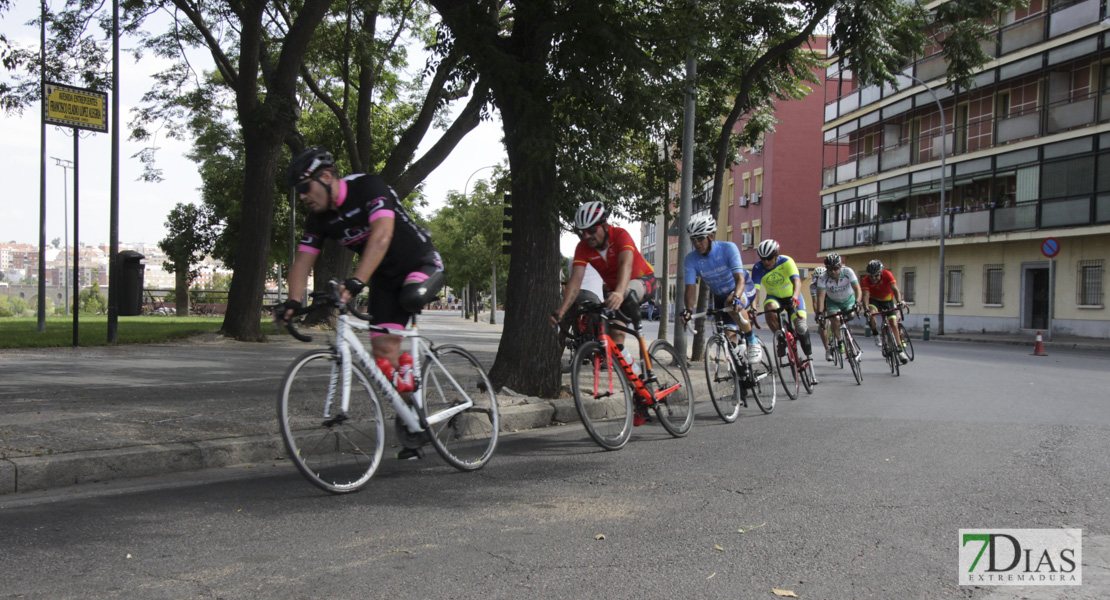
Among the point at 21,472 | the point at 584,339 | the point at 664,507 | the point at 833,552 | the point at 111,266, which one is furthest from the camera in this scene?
the point at 111,266

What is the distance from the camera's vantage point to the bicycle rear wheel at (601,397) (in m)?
6.13

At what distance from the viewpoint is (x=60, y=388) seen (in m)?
8.19

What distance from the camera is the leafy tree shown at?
4353cm

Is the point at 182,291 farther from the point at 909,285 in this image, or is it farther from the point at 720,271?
the point at 720,271

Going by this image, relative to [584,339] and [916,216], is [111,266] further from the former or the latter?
[916,216]

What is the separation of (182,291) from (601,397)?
41.4 metres

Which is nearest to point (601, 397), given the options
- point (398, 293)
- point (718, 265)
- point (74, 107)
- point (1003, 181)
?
point (398, 293)

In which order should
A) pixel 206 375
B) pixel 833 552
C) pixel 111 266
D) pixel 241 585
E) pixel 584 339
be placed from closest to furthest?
1. pixel 241 585
2. pixel 833 552
3. pixel 584 339
4. pixel 206 375
5. pixel 111 266

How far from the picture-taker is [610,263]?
6723 millimetres

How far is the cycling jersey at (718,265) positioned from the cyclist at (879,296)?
19.3ft

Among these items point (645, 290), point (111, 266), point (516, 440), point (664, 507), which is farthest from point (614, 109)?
Result: point (111, 266)

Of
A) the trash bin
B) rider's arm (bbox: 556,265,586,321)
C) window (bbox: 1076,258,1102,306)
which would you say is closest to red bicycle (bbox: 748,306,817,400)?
rider's arm (bbox: 556,265,586,321)

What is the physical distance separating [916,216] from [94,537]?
39123mm

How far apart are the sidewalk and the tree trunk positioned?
103 feet
